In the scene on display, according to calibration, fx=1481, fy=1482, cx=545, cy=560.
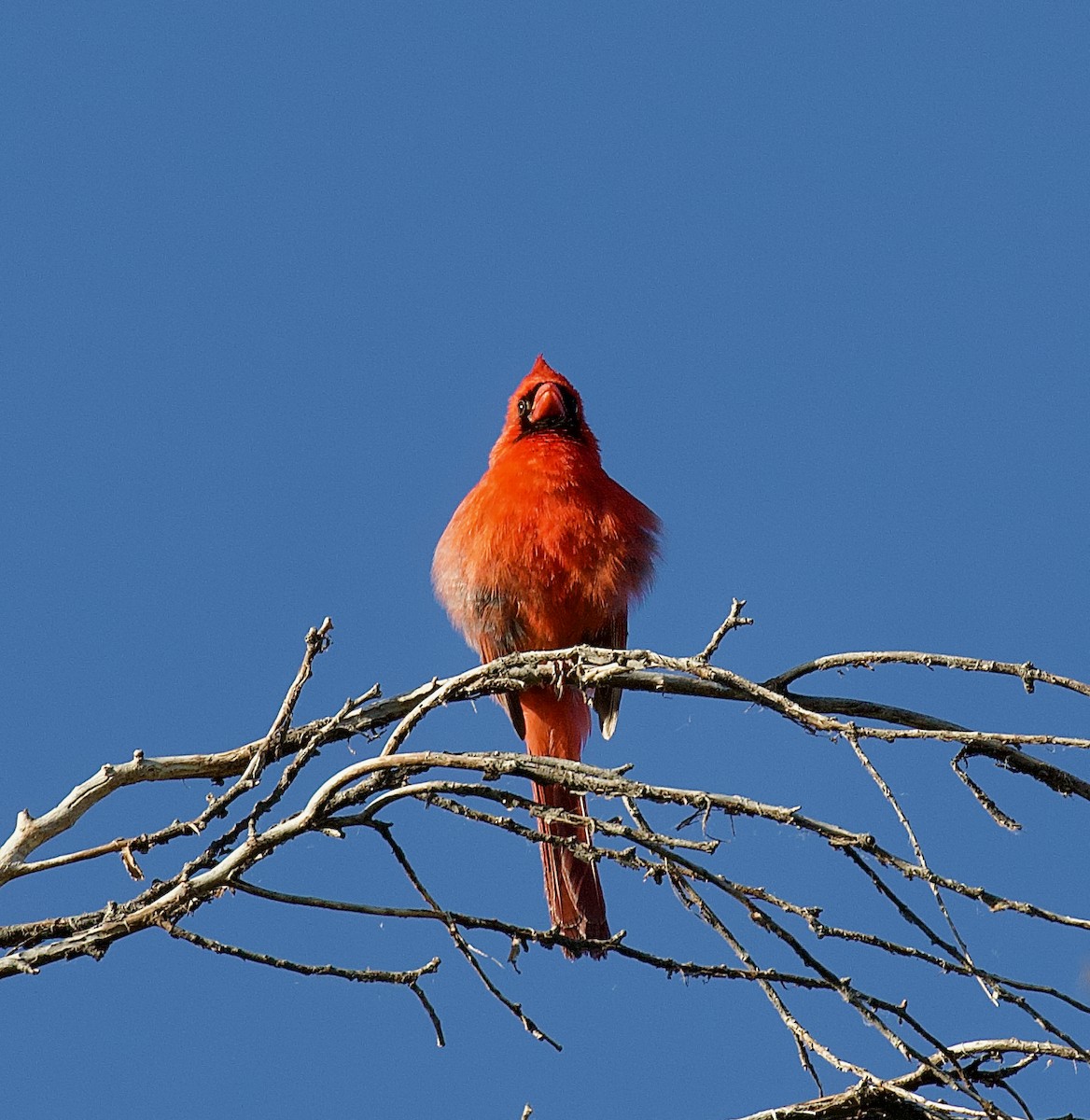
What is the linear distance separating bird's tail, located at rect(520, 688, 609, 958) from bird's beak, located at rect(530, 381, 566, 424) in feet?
3.29

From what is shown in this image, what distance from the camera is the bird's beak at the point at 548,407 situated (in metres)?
5.16

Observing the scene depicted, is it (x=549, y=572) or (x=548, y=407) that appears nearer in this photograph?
(x=549, y=572)

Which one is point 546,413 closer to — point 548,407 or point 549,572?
point 548,407

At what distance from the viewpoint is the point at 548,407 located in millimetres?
5176

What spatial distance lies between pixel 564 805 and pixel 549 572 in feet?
2.37

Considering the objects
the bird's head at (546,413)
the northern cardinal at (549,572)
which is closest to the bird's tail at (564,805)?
the northern cardinal at (549,572)

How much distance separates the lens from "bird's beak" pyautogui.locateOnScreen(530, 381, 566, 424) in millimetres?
5164

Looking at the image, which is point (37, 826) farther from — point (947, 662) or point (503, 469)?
point (503, 469)

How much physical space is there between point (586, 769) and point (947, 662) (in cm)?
94

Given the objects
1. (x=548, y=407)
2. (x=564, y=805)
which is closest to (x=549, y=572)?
(x=564, y=805)

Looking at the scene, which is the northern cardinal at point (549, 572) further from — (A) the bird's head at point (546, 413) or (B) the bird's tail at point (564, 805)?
(A) the bird's head at point (546, 413)

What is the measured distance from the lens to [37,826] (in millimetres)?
2912

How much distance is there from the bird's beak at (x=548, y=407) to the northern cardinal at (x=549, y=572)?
22cm

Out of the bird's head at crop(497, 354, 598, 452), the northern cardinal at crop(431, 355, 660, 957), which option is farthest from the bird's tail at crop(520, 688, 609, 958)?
the bird's head at crop(497, 354, 598, 452)
